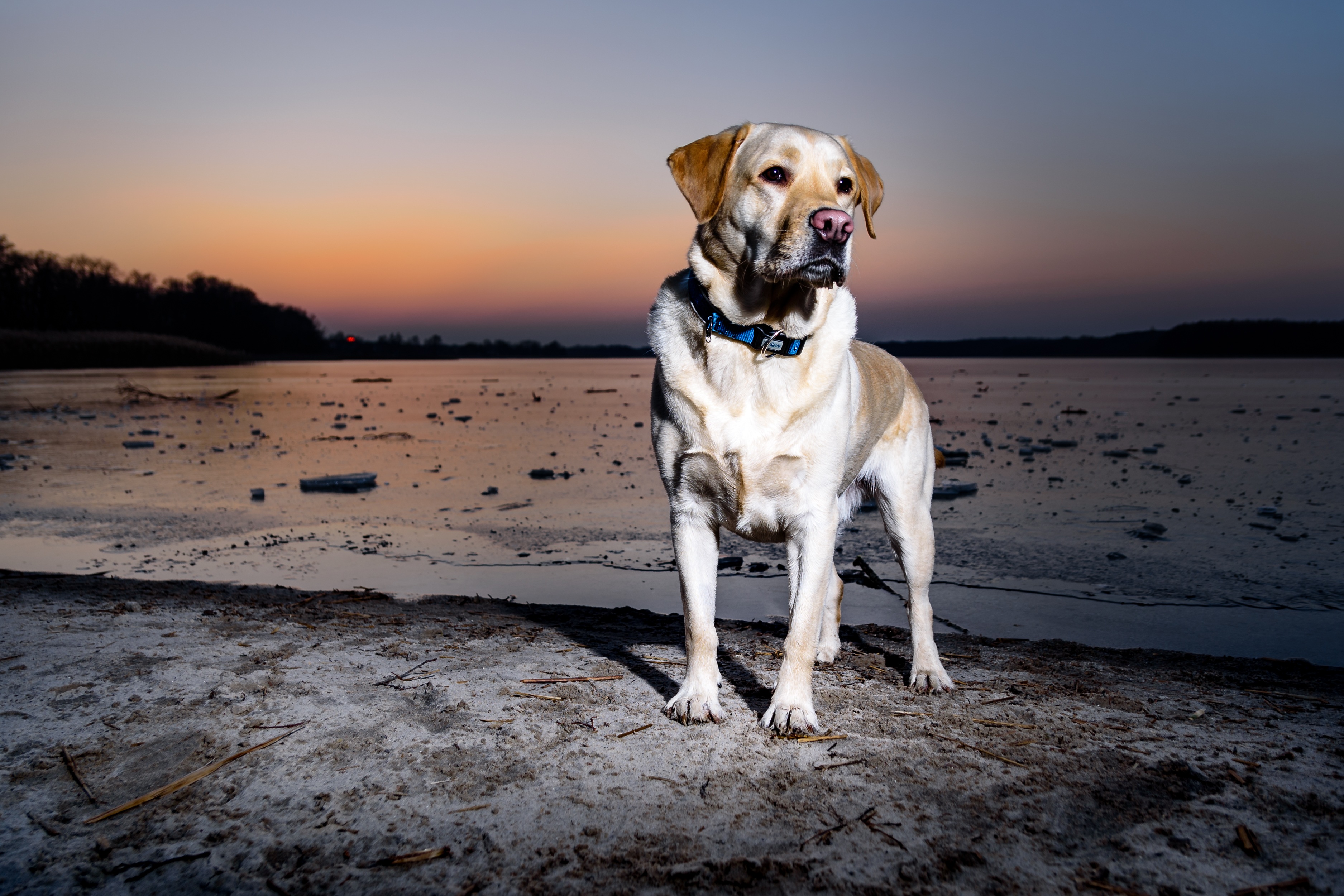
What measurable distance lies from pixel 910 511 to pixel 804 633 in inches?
46.6

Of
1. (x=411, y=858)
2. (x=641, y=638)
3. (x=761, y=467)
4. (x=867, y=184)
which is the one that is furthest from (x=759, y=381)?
(x=411, y=858)

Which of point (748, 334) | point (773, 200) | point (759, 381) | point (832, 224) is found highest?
point (773, 200)

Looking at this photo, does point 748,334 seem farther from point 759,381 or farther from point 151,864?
point 151,864

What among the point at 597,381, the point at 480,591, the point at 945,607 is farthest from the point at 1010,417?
the point at 597,381

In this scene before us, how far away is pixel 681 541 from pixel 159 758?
6.19 feet

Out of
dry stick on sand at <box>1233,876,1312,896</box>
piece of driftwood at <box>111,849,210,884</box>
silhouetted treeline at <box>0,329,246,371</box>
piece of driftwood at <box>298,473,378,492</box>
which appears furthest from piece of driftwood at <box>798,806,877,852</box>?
silhouetted treeline at <box>0,329,246,371</box>

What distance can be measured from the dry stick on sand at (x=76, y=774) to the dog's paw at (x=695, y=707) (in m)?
1.80

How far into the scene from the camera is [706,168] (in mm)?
3186

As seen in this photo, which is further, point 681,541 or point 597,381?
point 597,381

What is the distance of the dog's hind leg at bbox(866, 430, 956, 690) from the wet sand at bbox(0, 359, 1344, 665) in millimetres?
1193

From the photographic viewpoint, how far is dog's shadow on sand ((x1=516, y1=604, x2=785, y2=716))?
340 cm

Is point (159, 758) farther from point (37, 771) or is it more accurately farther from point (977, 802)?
point (977, 802)

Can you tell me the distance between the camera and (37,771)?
2.39 m

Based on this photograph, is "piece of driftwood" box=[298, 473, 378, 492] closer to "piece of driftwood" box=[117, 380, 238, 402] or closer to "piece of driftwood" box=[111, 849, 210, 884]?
"piece of driftwood" box=[111, 849, 210, 884]
